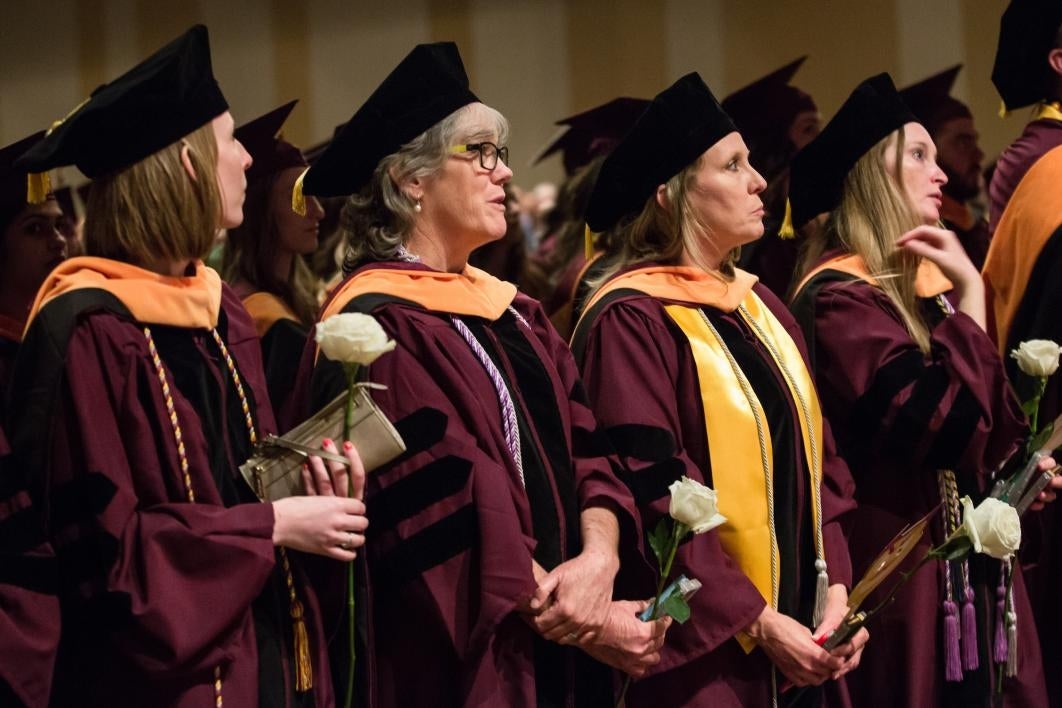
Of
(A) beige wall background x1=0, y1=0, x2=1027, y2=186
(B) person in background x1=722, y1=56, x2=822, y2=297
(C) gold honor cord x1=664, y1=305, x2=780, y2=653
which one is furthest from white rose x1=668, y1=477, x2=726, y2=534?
(A) beige wall background x1=0, y1=0, x2=1027, y2=186

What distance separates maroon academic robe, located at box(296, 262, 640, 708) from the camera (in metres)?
3.16

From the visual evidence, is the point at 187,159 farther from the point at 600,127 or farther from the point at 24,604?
the point at 600,127

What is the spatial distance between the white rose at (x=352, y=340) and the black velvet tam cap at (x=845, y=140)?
1844mm

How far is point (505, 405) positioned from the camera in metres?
3.34

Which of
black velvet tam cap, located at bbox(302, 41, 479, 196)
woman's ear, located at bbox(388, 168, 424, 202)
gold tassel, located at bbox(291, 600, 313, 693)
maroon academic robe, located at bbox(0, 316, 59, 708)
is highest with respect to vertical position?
black velvet tam cap, located at bbox(302, 41, 479, 196)

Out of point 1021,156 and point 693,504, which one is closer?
point 693,504

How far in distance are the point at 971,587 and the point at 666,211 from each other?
1236mm

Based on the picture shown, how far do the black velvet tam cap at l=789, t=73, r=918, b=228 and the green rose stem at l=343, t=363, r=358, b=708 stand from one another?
1.69 meters

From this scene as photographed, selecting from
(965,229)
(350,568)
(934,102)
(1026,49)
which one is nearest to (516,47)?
(934,102)

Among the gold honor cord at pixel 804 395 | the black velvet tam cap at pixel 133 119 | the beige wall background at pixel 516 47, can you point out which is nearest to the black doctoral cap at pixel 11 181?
the black velvet tam cap at pixel 133 119

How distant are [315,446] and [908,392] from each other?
1.65 m

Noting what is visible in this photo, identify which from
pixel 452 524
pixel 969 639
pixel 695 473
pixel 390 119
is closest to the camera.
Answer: pixel 452 524

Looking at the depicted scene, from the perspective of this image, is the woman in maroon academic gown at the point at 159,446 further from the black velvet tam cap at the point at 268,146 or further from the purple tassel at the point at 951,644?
the purple tassel at the point at 951,644

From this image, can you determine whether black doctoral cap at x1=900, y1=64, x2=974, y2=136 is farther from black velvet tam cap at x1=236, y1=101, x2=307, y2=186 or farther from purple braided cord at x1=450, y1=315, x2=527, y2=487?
purple braided cord at x1=450, y1=315, x2=527, y2=487
